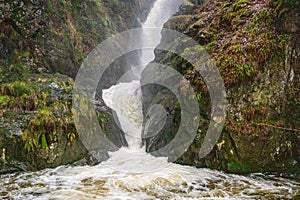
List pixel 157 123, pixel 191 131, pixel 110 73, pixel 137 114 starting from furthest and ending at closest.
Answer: pixel 110 73 < pixel 137 114 < pixel 157 123 < pixel 191 131

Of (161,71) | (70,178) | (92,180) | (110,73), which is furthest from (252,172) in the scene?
(110,73)

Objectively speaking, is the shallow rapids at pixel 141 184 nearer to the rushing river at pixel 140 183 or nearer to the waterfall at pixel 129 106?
the rushing river at pixel 140 183

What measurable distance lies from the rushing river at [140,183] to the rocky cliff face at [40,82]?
531mm

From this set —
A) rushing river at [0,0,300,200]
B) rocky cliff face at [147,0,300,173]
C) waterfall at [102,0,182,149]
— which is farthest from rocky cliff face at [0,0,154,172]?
rocky cliff face at [147,0,300,173]

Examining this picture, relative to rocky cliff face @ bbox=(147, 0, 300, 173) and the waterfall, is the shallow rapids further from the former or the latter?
the waterfall

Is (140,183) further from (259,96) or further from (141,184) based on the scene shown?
(259,96)

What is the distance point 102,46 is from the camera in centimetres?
1555

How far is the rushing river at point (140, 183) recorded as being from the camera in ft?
18.0

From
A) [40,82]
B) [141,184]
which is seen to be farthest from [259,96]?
[40,82]

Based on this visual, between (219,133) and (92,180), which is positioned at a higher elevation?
(219,133)

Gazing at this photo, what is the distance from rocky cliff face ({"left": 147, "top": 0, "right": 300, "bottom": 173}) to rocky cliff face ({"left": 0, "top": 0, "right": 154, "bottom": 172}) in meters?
3.13

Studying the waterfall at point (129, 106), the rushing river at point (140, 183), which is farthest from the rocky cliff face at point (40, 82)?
the waterfall at point (129, 106)

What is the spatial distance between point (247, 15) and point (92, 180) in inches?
243

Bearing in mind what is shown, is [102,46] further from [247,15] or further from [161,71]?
[247,15]
